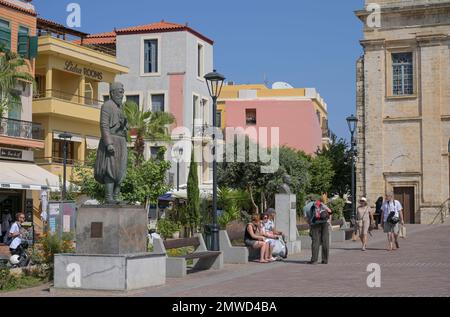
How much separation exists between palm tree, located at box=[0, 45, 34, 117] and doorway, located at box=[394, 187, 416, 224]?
23.4m

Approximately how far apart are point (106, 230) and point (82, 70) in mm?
31132

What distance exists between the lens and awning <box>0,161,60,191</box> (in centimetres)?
3116

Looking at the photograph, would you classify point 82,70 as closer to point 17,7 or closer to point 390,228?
point 17,7

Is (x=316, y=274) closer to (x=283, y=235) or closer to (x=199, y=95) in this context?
(x=283, y=235)

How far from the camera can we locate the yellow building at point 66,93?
38.9m

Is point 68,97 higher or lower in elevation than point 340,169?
higher

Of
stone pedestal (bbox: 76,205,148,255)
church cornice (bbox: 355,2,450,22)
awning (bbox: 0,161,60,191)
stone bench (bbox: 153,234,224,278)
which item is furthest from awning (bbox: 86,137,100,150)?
stone pedestal (bbox: 76,205,148,255)

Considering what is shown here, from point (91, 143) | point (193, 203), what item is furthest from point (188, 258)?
point (91, 143)

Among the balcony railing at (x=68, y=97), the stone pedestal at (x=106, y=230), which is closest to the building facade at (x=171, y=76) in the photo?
the balcony railing at (x=68, y=97)

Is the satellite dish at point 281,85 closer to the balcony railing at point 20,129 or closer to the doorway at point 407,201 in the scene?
the doorway at point 407,201

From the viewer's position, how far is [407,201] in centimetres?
4456

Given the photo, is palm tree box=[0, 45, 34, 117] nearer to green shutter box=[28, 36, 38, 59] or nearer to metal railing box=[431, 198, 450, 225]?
green shutter box=[28, 36, 38, 59]

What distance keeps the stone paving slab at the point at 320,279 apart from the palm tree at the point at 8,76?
1541cm
